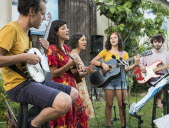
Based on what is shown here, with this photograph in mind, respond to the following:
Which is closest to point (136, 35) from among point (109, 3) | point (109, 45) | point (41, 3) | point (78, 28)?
point (109, 3)

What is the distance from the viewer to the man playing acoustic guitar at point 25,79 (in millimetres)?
2605

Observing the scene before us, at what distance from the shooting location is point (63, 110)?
2646mm

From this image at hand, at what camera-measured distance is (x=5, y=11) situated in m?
6.08

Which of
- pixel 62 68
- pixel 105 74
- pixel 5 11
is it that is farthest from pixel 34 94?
pixel 5 11

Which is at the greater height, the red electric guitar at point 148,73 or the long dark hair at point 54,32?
the long dark hair at point 54,32

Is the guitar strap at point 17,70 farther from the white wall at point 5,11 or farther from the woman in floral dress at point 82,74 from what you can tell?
the white wall at point 5,11

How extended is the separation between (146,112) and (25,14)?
4429 millimetres

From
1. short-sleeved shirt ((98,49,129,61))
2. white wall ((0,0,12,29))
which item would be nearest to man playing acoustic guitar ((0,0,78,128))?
short-sleeved shirt ((98,49,129,61))

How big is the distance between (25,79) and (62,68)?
79cm

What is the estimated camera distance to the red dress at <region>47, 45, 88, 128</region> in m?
3.50

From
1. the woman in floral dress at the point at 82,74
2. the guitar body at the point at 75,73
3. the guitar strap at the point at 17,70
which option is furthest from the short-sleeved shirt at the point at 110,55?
the guitar strap at the point at 17,70

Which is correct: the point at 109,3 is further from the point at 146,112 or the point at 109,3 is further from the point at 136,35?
the point at 146,112

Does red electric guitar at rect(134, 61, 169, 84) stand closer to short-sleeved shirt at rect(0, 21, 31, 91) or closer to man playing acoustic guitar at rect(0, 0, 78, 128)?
man playing acoustic guitar at rect(0, 0, 78, 128)

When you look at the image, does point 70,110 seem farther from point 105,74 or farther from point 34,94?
point 105,74
